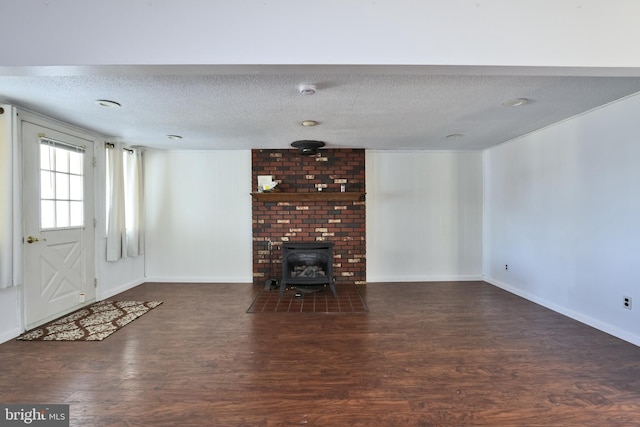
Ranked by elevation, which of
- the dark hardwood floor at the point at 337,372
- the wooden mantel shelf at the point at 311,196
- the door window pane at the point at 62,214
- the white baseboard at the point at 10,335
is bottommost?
the dark hardwood floor at the point at 337,372

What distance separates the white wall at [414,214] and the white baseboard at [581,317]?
98cm

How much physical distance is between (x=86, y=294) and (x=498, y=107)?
16.7 feet

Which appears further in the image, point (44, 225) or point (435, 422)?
point (44, 225)

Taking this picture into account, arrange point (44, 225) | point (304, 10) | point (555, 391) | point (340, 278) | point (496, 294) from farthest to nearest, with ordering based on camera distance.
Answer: point (340, 278)
point (496, 294)
point (44, 225)
point (555, 391)
point (304, 10)

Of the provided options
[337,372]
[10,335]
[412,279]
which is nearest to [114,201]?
[10,335]

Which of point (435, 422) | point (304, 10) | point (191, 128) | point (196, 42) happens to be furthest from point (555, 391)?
point (191, 128)

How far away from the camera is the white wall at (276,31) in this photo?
149 centimetres

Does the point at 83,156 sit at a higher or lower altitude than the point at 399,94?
lower

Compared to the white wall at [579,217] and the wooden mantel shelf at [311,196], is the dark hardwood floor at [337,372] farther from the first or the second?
the wooden mantel shelf at [311,196]

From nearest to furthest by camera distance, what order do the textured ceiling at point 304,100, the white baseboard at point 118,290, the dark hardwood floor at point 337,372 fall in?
the dark hardwood floor at point 337,372 < the textured ceiling at point 304,100 < the white baseboard at point 118,290

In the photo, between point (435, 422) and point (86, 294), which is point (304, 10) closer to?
point (435, 422)

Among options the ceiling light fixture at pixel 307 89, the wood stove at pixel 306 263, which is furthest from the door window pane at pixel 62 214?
the ceiling light fixture at pixel 307 89

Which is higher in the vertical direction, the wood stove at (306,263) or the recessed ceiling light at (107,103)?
the recessed ceiling light at (107,103)

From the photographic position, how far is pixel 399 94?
2.30 metres
